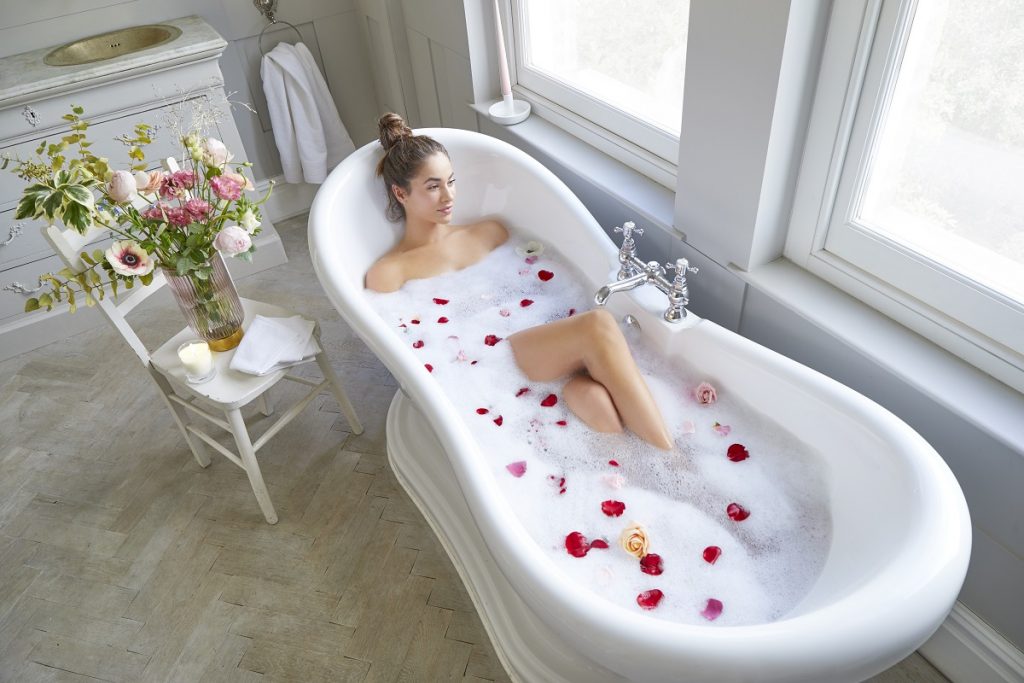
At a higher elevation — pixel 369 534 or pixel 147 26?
pixel 147 26

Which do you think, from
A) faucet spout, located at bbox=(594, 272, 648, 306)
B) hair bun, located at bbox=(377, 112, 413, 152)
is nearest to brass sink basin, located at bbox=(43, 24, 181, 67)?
hair bun, located at bbox=(377, 112, 413, 152)

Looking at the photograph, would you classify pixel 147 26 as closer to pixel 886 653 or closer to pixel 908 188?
pixel 908 188

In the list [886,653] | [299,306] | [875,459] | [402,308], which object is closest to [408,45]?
[299,306]

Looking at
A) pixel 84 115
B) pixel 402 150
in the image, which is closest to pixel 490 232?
pixel 402 150

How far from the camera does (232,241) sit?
1.55 metres

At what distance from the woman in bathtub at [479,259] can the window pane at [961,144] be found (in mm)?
605

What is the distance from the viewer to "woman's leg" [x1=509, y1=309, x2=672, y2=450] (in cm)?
150

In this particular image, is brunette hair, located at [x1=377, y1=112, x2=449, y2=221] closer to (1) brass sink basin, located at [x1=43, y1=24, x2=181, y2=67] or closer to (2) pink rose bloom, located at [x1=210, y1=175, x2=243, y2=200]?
(2) pink rose bloom, located at [x1=210, y1=175, x2=243, y2=200]

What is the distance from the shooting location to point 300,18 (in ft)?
9.72

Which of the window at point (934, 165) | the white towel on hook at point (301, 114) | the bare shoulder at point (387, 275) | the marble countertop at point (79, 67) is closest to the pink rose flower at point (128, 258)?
the bare shoulder at point (387, 275)

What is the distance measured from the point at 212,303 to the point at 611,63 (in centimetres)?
133

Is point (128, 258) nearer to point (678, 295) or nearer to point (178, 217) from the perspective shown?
point (178, 217)

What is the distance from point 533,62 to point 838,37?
135cm

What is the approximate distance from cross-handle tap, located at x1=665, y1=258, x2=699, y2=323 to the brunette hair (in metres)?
0.79
